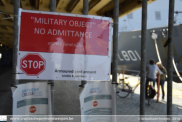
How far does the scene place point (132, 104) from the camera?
7285mm

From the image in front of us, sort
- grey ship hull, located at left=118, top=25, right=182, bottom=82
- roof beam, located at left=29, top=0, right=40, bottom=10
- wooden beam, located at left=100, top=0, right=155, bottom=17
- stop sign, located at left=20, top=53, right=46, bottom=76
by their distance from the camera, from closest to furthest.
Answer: stop sign, located at left=20, top=53, right=46, bottom=76
wooden beam, located at left=100, top=0, right=155, bottom=17
roof beam, located at left=29, top=0, right=40, bottom=10
grey ship hull, located at left=118, top=25, right=182, bottom=82

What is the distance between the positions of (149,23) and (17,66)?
2409 cm

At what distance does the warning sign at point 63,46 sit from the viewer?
2.75 meters

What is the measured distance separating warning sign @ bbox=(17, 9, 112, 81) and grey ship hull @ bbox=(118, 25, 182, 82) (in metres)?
16.1

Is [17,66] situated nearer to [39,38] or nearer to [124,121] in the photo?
[39,38]

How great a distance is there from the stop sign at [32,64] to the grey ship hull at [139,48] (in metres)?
16.7

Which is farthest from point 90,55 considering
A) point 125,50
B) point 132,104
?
point 125,50

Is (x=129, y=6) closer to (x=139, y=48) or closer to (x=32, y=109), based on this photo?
(x=32, y=109)

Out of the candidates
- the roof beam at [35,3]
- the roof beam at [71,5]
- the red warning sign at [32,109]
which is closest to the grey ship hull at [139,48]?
the roof beam at [71,5]

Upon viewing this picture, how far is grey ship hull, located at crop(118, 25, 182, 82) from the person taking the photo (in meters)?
18.7

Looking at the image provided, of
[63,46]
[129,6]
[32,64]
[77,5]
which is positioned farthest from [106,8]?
[32,64]

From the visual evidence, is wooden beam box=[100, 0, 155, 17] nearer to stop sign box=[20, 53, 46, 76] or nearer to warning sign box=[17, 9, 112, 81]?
warning sign box=[17, 9, 112, 81]

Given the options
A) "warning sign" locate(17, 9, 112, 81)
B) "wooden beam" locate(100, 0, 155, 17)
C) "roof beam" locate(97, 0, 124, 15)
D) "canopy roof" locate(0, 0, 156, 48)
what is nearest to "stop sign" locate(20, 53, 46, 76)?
"warning sign" locate(17, 9, 112, 81)

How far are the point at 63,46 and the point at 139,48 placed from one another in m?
20.0
